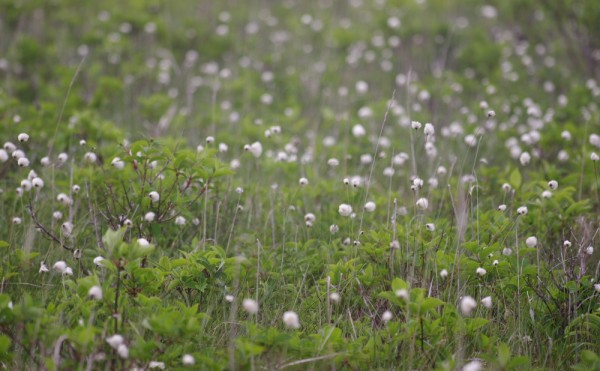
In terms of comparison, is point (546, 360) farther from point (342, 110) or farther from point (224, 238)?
point (342, 110)

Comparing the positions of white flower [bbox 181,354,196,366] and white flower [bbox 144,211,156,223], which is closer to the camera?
white flower [bbox 181,354,196,366]

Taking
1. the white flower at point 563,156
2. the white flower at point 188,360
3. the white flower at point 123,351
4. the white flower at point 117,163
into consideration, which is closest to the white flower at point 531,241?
the white flower at point 563,156

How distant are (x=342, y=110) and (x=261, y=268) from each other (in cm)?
358

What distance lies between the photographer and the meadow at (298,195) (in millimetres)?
2852

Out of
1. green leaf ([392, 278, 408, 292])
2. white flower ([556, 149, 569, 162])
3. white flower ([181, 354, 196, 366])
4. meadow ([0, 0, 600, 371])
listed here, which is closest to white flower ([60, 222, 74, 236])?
meadow ([0, 0, 600, 371])

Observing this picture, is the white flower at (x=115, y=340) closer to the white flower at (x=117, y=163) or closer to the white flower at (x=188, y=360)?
the white flower at (x=188, y=360)

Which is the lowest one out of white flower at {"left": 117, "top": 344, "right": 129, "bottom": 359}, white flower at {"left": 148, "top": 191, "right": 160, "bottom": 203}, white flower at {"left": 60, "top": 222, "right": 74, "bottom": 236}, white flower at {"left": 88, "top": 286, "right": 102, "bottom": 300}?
white flower at {"left": 117, "top": 344, "right": 129, "bottom": 359}

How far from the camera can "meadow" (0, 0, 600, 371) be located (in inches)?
112

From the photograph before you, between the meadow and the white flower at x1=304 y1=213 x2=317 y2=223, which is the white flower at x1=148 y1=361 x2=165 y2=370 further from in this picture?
the white flower at x1=304 y1=213 x2=317 y2=223

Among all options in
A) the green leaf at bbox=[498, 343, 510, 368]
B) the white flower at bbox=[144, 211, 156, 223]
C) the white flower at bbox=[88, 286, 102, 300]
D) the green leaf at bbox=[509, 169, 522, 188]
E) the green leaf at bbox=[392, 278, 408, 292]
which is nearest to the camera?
the green leaf at bbox=[498, 343, 510, 368]

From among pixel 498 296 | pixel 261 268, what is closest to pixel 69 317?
pixel 261 268

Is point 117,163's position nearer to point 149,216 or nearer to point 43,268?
point 149,216

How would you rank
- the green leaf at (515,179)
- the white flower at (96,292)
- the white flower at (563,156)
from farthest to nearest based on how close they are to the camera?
the white flower at (563,156), the green leaf at (515,179), the white flower at (96,292)

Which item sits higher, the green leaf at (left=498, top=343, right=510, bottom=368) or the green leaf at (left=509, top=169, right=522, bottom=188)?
the green leaf at (left=509, top=169, right=522, bottom=188)
